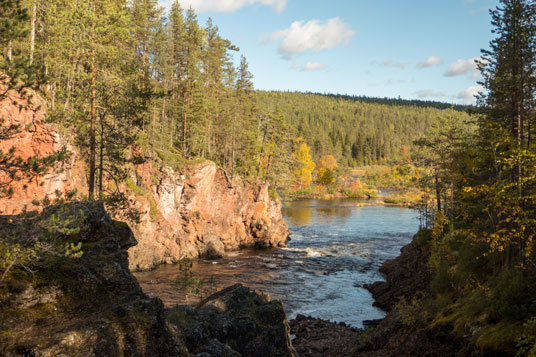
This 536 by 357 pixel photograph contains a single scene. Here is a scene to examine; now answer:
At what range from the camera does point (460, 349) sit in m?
13.1

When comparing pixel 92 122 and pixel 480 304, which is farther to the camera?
pixel 92 122

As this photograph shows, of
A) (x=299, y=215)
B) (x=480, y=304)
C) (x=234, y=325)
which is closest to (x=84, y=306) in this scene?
(x=234, y=325)

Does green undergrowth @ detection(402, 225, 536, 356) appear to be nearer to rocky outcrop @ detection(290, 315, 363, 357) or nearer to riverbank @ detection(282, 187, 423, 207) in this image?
rocky outcrop @ detection(290, 315, 363, 357)

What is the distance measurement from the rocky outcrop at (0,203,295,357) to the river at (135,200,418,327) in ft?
40.7

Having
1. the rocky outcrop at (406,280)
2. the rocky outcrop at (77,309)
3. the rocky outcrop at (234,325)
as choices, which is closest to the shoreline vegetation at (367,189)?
the rocky outcrop at (406,280)

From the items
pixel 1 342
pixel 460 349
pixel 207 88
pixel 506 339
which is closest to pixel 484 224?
pixel 460 349

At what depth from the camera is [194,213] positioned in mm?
40688

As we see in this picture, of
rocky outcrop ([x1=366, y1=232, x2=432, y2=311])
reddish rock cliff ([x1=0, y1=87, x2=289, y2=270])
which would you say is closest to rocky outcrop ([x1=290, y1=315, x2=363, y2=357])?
rocky outcrop ([x1=366, y1=232, x2=432, y2=311])

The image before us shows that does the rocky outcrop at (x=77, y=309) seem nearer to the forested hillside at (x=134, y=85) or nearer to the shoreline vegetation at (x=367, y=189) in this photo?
the forested hillside at (x=134, y=85)

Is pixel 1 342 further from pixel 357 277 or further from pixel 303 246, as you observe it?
pixel 303 246

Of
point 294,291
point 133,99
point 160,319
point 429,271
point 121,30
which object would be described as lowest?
point 294,291

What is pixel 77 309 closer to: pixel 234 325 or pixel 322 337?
pixel 234 325

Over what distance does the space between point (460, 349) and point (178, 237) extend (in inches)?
1176

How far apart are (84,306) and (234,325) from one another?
5.01 meters
